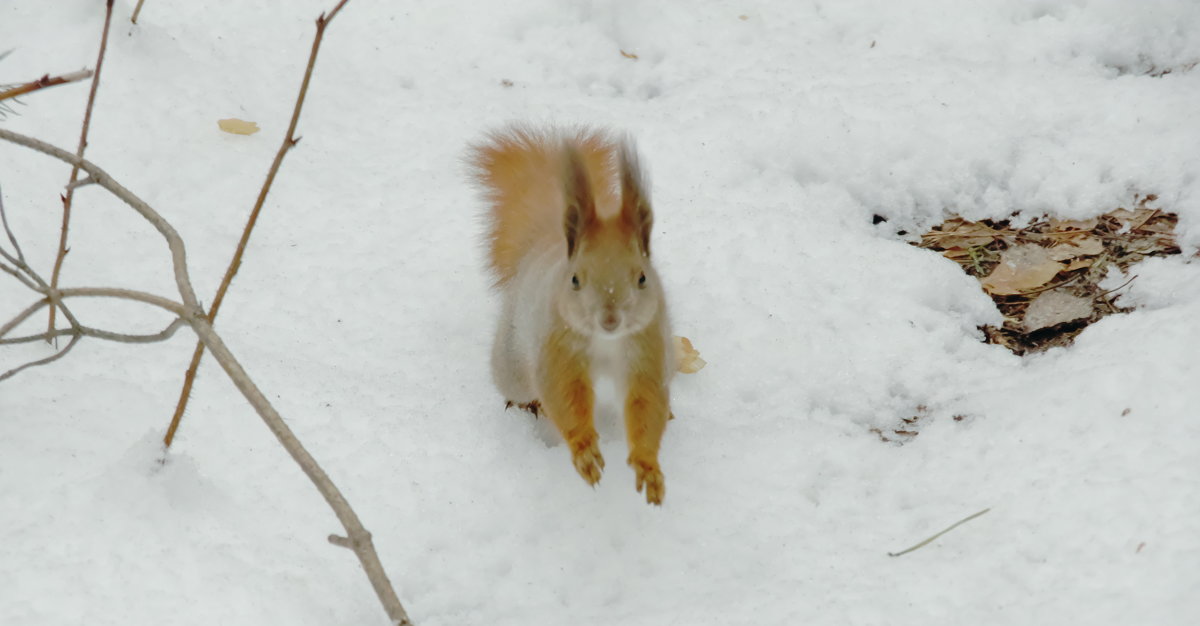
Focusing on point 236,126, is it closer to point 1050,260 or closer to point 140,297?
point 140,297

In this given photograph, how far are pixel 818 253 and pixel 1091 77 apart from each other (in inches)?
46.0

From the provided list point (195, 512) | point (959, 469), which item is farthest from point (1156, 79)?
point (195, 512)

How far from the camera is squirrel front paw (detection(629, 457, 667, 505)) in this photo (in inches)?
89.0

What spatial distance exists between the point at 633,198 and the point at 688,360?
675 millimetres

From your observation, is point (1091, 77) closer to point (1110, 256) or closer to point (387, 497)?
point (1110, 256)

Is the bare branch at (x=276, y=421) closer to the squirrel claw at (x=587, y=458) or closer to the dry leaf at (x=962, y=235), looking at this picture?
the squirrel claw at (x=587, y=458)

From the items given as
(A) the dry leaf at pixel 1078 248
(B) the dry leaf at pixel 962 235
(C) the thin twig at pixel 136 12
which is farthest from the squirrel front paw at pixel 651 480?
(C) the thin twig at pixel 136 12

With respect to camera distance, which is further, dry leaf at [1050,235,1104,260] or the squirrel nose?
dry leaf at [1050,235,1104,260]

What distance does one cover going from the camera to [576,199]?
2135 mm

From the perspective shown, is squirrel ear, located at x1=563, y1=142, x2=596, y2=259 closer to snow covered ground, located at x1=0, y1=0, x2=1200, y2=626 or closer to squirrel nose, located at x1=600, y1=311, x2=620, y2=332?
squirrel nose, located at x1=600, y1=311, x2=620, y2=332

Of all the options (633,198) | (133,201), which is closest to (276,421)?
(133,201)

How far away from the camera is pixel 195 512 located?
2.08m

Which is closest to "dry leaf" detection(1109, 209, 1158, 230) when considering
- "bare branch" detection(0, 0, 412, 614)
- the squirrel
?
the squirrel

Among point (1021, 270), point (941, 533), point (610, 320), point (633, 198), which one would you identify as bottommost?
point (941, 533)
